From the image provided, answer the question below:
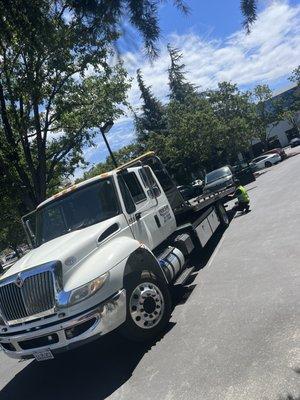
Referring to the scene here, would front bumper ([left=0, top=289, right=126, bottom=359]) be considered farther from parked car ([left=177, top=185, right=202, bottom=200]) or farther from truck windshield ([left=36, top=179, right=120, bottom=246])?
parked car ([left=177, top=185, right=202, bottom=200])

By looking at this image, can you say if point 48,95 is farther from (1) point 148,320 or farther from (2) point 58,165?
(1) point 148,320

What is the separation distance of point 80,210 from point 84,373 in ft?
8.27

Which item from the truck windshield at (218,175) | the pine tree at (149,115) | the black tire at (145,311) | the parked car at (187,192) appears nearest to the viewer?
the black tire at (145,311)

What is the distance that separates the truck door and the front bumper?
5.73ft

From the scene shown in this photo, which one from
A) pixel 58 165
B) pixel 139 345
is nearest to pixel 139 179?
pixel 139 345

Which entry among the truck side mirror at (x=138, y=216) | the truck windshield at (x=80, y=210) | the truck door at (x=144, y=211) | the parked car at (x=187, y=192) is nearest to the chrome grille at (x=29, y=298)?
the truck windshield at (x=80, y=210)

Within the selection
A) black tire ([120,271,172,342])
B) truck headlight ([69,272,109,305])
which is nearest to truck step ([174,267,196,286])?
black tire ([120,271,172,342])

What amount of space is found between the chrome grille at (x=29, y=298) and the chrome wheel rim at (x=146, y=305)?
1142 millimetres

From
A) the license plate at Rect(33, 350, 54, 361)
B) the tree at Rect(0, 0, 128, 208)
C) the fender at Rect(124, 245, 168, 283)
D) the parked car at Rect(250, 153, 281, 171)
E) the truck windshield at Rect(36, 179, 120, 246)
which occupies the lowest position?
the parked car at Rect(250, 153, 281, 171)

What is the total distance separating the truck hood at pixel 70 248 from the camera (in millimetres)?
6098

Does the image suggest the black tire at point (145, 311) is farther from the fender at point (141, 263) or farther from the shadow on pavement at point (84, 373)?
the shadow on pavement at point (84, 373)

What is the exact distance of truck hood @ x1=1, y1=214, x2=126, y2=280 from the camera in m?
6.10

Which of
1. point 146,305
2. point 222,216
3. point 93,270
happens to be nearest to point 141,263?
point 146,305

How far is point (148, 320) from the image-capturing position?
645 cm
